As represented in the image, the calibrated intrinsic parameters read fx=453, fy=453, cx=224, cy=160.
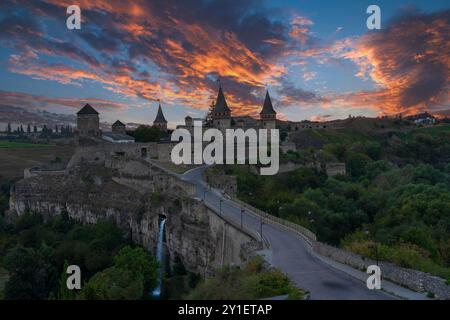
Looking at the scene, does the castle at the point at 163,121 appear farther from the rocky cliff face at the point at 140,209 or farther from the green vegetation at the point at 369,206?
the green vegetation at the point at 369,206

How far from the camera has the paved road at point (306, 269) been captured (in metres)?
18.5

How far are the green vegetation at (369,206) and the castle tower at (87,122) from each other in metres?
22.8

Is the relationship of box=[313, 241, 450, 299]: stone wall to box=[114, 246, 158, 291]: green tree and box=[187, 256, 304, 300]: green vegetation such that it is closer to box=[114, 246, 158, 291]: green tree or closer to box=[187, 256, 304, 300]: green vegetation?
box=[187, 256, 304, 300]: green vegetation

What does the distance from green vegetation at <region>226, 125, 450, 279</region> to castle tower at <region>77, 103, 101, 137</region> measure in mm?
22751

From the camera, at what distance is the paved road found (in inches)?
728

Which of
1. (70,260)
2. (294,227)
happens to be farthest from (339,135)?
(294,227)

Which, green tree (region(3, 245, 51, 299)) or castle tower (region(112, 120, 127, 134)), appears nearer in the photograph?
green tree (region(3, 245, 51, 299))

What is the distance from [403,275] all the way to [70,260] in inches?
1439

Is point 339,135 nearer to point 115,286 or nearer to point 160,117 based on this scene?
point 160,117

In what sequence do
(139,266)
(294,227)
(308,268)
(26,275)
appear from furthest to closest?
(26,275)
(139,266)
(294,227)
(308,268)

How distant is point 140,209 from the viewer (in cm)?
5200

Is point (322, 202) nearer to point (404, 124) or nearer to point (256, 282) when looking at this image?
point (256, 282)

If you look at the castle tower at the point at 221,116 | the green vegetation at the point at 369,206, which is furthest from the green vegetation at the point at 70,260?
the castle tower at the point at 221,116

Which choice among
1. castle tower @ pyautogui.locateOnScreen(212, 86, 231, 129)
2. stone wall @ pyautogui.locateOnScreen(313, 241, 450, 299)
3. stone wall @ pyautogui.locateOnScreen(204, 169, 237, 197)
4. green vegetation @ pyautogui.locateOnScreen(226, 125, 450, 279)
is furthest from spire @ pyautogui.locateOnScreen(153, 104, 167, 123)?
stone wall @ pyautogui.locateOnScreen(313, 241, 450, 299)
